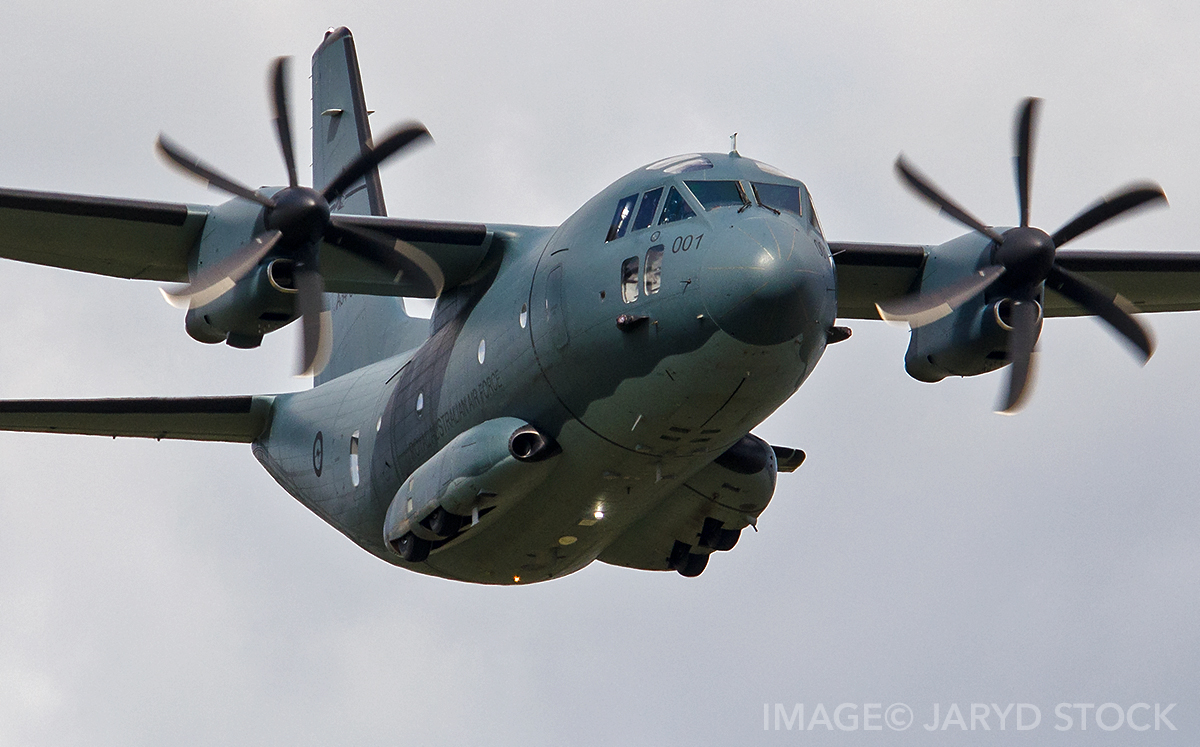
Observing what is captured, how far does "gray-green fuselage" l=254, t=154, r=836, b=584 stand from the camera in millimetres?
14469

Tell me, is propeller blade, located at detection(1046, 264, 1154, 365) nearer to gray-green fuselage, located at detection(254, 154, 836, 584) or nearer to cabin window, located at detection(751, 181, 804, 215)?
gray-green fuselage, located at detection(254, 154, 836, 584)

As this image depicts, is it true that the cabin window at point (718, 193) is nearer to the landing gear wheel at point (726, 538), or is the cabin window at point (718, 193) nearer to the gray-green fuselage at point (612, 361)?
the gray-green fuselage at point (612, 361)

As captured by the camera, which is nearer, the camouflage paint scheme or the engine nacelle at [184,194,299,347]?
the camouflage paint scheme

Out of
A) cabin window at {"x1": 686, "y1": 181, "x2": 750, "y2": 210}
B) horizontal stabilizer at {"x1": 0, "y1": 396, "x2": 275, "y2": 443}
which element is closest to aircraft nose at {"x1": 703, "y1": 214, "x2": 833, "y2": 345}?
cabin window at {"x1": 686, "y1": 181, "x2": 750, "y2": 210}

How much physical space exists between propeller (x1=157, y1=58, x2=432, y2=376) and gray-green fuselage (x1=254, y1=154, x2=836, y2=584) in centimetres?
140

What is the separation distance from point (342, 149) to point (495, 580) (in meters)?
8.75

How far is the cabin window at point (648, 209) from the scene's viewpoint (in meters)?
15.2

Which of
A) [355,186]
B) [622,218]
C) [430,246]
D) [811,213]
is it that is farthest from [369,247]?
[355,186]

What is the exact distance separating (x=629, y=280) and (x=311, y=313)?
12.6 ft

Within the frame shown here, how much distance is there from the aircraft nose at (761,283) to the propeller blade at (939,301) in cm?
426

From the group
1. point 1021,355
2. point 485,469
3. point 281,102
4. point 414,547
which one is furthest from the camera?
point 281,102

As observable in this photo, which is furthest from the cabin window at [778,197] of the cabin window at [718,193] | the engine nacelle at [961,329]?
the engine nacelle at [961,329]

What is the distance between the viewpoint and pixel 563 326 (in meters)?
15.7

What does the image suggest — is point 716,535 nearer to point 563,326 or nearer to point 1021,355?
point 1021,355
